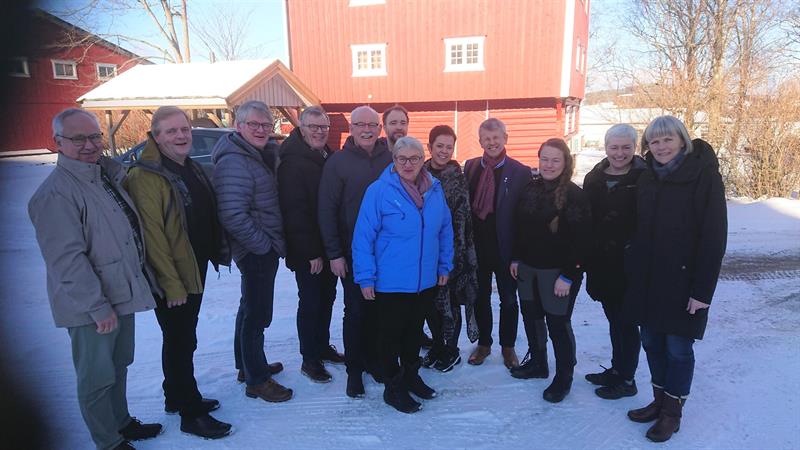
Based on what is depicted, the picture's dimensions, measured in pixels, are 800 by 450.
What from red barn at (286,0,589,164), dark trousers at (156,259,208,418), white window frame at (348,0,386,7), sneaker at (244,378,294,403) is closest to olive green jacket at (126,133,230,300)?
dark trousers at (156,259,208,418)

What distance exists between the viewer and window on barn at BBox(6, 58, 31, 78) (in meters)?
0.83

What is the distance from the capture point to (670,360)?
2.84 meters

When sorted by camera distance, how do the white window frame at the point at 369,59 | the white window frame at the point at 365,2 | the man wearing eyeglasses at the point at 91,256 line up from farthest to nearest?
the white window frame at the point at 369,59 < the white window frame at the point at 365,2 < the man wearing eyeglasses at the point at 91,256

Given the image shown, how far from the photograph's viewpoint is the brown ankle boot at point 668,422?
279 centimetres

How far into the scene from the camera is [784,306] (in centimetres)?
471

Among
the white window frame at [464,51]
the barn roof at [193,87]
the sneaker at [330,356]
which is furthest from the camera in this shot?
the white window frame at [464,51]

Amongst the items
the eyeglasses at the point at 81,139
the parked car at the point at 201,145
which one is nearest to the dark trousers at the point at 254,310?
the eyeglasses at the point at 81,139

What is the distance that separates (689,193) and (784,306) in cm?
321

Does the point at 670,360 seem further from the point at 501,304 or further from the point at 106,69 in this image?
the point at 106,69

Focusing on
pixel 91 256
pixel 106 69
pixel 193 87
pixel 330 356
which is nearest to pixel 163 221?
pixel 91 256

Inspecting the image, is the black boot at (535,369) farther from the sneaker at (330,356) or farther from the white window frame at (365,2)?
the white window frame at (365,2)

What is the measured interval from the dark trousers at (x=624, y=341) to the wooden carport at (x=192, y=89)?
10.9 m

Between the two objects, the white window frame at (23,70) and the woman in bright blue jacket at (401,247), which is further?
the woman in bright blue jacket at (401,247)

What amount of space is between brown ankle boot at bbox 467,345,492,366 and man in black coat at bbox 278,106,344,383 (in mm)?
1309
